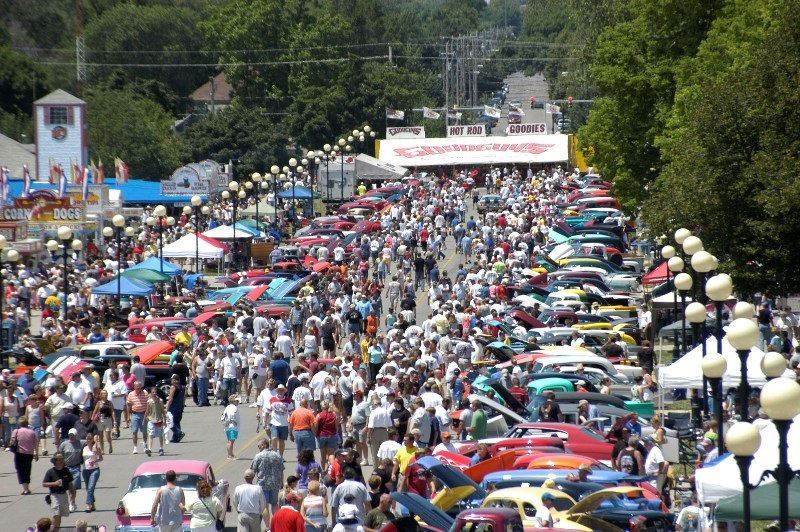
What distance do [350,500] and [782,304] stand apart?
59.5ft

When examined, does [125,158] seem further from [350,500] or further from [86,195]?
[350,500]

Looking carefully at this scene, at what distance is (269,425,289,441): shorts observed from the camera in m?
20.8

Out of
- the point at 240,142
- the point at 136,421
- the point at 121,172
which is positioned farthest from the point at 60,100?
the point at 136,421

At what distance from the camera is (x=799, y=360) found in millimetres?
23469

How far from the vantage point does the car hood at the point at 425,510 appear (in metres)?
14.5

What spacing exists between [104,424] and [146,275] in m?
16.0

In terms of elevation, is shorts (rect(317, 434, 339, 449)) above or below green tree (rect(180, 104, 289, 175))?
below

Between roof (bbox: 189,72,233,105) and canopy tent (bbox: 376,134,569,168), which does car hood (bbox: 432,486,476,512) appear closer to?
canopy tent (bbox: 376,134,569,168)

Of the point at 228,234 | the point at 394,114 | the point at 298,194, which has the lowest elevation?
the point at 228,234

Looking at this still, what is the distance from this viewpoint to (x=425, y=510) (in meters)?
14.6

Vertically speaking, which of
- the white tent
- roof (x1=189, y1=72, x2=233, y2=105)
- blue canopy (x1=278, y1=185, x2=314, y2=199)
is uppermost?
roof (x1=189, y1=72, x2=233, y2=105)

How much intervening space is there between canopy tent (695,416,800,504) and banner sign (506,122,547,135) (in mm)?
69437

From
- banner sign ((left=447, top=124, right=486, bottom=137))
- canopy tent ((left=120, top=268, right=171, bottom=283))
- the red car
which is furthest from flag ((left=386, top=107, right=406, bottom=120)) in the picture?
the red car

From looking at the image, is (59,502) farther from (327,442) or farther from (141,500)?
(327,442)
